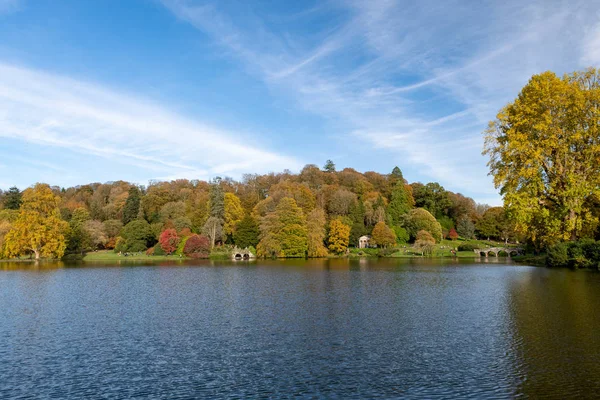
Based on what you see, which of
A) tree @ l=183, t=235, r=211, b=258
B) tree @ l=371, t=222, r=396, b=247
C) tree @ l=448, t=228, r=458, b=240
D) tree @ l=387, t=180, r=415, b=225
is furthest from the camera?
tree @ l=448, t=228, r=458, b=240

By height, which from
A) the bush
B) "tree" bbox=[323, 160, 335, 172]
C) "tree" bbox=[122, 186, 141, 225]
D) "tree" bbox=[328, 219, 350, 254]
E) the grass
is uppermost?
"tree" bbox=[323, 160, 335, 172]

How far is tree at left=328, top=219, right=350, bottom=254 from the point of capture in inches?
3201

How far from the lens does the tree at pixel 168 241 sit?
78750mm

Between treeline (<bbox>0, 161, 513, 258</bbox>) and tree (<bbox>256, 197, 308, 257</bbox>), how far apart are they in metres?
0.17

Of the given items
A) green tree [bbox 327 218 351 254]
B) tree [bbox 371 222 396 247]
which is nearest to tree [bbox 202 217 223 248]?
green tree [bbox 327 218 351 254]

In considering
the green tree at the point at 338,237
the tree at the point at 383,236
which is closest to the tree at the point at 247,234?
the green tree at the point at 338,237

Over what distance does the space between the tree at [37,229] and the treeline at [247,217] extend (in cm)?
15

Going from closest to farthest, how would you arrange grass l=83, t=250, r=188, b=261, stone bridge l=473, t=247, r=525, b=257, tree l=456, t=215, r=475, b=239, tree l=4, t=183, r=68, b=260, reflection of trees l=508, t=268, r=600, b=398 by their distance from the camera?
1. reflection of trees l=508, t=268, r=600, b=398
2. tree l=4, t=183, r=68, b=260
3. grass l=83, t=250, r=188, b=261
4. stone bridge l=473, t=247, r=525, b=257
5. tree l=456, t=215, r=475, b=239

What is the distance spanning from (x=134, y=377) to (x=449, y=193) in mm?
108336

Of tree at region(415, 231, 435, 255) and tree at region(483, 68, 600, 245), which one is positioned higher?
tree at region(483, 68, 600, 245)

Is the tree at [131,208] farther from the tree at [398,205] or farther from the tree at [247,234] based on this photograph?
the tree at [398,205]

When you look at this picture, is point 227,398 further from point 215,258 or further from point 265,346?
point 215,258

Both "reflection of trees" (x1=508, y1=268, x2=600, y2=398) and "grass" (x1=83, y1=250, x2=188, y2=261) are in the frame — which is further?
"grass" (x1=83, y1=250, x2=188, y2=261)

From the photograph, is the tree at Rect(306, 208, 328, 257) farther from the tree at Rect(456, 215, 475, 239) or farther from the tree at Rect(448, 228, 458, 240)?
the tree at Rect(456, 215, 475, 239)
